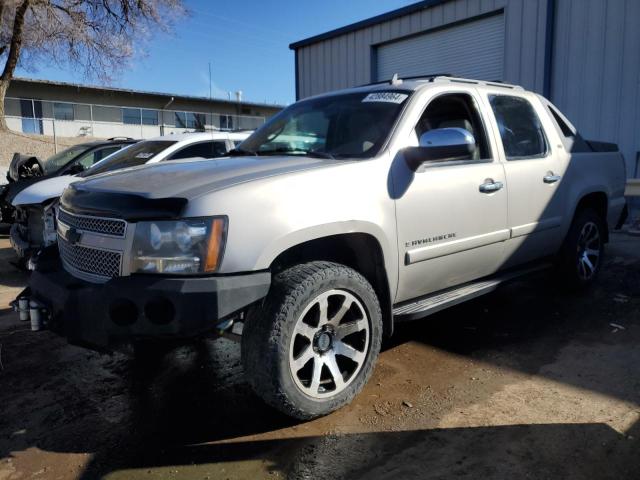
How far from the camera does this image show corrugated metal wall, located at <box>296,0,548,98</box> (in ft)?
33.8

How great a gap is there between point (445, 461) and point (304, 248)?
50.8 inches

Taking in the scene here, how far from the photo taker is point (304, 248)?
2984mm

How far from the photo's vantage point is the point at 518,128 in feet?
14.0

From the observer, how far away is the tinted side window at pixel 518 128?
4.06 m

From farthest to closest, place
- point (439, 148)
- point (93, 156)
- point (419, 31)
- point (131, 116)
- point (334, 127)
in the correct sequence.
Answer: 1. point (131, 116)
2. point (419, 31)
3. point (93, 156)
4. point (334, 127)
5. point (439, 148)

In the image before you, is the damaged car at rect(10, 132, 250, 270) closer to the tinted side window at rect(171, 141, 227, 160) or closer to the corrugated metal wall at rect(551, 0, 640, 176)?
the tinted side window at rect(171, 141, 227, 160)

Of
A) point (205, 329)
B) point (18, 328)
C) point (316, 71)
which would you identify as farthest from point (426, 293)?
point (316, 71)

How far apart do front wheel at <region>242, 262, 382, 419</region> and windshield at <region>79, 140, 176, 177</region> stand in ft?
14.6

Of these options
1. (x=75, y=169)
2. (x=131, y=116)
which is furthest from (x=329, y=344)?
(x=131, y=116)

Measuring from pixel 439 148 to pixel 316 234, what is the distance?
973mm

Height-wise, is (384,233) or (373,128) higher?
(373,128)

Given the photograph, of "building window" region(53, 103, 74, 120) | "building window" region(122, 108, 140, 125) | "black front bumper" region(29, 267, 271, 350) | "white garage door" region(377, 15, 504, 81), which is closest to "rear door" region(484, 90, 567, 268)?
"black front bumper" region(29, 267, 271, 350)

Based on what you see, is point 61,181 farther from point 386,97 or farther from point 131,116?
point 131,116

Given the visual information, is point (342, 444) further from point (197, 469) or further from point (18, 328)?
point (18, 328)
